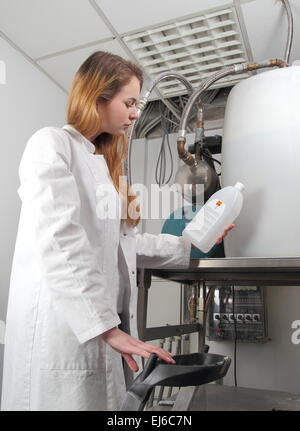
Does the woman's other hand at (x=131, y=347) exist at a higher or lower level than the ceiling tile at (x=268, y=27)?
lower

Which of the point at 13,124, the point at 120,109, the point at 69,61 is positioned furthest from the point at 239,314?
the point at 69,61

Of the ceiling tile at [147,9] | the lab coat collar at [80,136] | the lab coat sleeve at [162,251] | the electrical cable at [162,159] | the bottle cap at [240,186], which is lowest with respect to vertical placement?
the lab coat sleeve at [162,251]

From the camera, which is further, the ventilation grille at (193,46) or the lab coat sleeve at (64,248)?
the ventilation grille at (193,46)

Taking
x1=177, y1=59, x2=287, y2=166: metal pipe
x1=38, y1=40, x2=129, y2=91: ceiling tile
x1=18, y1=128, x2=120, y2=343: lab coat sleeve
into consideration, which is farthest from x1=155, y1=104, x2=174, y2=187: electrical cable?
x1=18, y1=128, x2=120, y2=343: lab coat sleeve

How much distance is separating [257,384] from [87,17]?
170 centimetres

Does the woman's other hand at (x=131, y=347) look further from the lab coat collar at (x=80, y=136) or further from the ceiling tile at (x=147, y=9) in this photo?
the ceiling tile at (x=147, y=9)

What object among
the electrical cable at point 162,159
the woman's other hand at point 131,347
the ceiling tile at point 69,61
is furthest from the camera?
the electrical cable at point 162,159

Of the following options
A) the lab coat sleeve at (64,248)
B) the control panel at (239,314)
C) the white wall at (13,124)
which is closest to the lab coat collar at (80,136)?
the lab coat sleeve at (64,248)

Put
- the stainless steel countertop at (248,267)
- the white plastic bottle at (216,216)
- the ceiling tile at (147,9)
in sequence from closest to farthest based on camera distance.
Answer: the stainless steel countertop at (248,267) → the white plastic bottle at (216,216) → the ceiling tile at (147,9)

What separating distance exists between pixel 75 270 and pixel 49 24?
1.24 metres

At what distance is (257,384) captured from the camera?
64.2 inches

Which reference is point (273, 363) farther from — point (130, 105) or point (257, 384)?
point (130, 105)

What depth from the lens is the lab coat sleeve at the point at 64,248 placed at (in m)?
0.58
